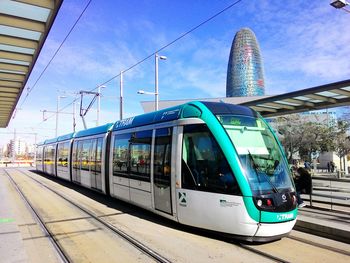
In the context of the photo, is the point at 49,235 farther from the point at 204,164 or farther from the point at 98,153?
the point at 98,153

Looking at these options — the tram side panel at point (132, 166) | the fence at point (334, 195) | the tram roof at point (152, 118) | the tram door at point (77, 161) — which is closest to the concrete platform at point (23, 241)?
the tram side panel at point (132, 166)

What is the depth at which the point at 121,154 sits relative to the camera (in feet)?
38.2

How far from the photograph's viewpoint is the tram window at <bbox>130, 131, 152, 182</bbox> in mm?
9562

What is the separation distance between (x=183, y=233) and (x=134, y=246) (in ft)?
4.48

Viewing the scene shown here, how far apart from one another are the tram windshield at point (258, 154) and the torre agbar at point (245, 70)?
128 metres

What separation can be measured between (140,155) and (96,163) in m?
4.71

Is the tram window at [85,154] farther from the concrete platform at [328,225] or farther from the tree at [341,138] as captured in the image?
the tree at [341,138]

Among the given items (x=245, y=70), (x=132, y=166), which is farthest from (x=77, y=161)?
(x=245, y=70)

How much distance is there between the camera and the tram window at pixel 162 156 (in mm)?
8521

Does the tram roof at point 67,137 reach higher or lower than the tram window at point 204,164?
higher

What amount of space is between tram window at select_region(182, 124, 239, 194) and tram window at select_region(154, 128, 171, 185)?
0.66 meters

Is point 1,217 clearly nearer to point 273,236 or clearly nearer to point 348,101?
point 273,236

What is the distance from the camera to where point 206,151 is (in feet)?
24.7

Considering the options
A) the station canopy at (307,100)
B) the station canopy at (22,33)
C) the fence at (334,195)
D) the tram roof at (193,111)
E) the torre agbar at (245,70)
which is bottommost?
the fence at (334,195)
